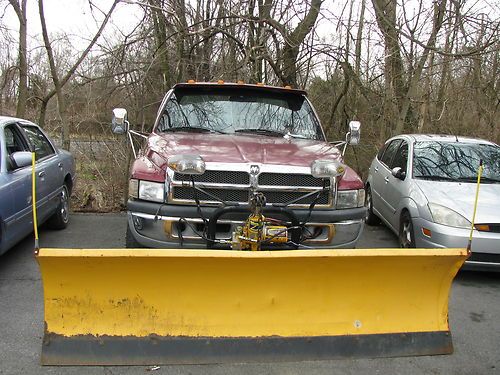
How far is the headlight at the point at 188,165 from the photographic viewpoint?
12.1 ft

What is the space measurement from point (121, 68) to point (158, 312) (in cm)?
768

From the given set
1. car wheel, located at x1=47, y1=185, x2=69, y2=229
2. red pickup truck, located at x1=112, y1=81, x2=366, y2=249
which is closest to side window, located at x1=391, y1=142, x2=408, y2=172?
red pickup truck, located at x1=112, y1=81, x2=366, y2=249

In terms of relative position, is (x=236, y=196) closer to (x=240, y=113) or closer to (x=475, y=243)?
(x=240, y=113)

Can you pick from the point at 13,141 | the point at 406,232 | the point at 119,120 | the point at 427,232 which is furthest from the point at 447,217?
the point at 13,141

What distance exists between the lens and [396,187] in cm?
662

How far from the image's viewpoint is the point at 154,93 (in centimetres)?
1004

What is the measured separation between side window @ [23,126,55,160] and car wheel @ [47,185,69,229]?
2.05 ft

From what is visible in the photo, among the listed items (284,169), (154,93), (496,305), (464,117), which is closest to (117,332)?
(284,169)

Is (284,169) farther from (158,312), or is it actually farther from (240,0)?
(240,0)

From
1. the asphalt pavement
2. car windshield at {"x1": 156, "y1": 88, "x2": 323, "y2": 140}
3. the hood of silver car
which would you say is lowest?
the asphalt pavement

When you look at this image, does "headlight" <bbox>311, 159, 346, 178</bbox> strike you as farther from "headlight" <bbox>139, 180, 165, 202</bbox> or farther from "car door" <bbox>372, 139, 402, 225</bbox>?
"car door" <bbox>372, 139, 402, 225</bbox>

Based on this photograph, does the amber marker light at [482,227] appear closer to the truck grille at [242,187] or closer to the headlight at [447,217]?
the headlight at [447,217]

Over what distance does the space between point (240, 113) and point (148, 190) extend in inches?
70.7

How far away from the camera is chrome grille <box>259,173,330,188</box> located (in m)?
3.96
